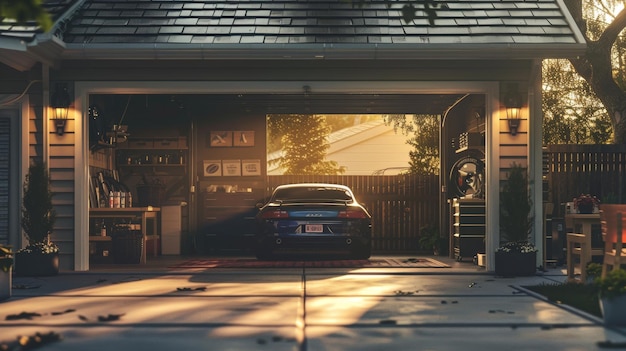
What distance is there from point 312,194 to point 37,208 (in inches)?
178

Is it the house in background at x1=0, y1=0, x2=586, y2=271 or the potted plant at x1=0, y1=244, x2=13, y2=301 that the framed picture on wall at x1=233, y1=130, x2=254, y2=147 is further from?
the potted plant at x1=0, y1=244, x2=13, y2=301

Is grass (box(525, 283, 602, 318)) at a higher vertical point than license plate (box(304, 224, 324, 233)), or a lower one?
lower

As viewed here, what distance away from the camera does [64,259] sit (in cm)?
1319

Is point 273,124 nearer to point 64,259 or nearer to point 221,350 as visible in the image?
point 64,259

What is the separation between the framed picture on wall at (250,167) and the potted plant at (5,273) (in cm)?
→ 920

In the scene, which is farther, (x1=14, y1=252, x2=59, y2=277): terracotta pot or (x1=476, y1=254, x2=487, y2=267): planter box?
(x1=476, y1=254, x2=487, y2=267): planter box

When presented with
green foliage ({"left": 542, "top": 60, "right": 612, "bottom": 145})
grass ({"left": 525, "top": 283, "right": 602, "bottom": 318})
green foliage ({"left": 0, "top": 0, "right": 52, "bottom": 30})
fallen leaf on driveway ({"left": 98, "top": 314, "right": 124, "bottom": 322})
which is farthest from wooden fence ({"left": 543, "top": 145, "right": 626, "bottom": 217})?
green foliage ({"left": 0, "top": 0, "right": 52, "bottom": 30})

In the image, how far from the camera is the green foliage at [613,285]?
711cm

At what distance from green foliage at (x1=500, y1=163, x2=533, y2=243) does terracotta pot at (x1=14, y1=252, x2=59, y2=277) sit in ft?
19.2

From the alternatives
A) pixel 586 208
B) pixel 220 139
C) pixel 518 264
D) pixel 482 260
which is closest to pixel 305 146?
pixel 220 139

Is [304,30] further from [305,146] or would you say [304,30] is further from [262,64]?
[305,146]

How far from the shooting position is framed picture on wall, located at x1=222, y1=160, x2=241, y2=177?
60.3 ft

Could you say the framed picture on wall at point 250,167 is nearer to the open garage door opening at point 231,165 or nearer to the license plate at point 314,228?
the open garage door opening at point 231,165

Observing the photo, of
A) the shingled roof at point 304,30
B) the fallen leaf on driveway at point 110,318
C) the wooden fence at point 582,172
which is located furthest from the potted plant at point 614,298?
the wooden fence at point 582,172
